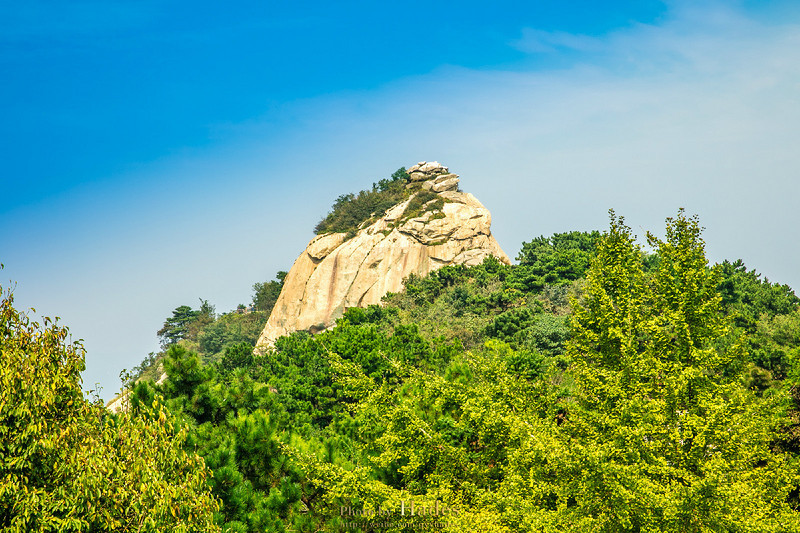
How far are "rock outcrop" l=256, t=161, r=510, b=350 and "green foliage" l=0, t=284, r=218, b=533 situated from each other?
4484 centimetres

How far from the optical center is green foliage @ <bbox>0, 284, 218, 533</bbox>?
716 cm

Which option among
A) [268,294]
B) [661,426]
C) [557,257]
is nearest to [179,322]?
[268,294]

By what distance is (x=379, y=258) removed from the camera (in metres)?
54.8

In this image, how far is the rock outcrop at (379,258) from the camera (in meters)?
54.4


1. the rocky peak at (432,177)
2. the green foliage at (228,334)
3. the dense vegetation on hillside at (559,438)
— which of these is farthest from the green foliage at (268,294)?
the dense vegetation on hillside at (559,438)

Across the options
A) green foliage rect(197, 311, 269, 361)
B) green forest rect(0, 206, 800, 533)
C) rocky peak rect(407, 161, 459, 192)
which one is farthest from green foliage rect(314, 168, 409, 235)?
green forest rect(0, 206, 800, 533)

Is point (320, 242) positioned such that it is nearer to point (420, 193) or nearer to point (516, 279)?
point (420, 193)

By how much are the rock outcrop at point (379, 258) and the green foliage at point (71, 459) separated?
1765 inches

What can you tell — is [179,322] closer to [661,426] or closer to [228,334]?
[228,334]

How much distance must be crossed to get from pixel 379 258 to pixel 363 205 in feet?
30.9

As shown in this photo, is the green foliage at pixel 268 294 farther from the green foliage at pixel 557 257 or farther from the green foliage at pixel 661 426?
the green foliage at pixel 661 426

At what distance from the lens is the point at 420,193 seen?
6056cm

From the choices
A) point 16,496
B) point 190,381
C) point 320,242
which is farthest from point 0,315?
point 320,242

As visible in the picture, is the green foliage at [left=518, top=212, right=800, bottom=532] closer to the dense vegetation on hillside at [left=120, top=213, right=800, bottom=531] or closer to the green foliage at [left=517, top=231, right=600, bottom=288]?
the dense vegetation on hillside at [left=120, top=213, right=800, bottom=531]
